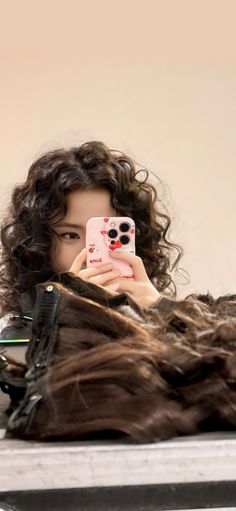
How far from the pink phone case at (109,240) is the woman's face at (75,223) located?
0.11 metres

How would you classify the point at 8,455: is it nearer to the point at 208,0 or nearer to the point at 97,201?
the point at 97,201

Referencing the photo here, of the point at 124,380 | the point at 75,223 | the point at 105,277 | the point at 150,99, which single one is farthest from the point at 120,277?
the point at 150,99

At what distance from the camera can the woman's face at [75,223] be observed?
86cm

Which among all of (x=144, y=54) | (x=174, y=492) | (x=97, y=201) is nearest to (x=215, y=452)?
(x=174, y=492)

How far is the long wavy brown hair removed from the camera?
30 cm

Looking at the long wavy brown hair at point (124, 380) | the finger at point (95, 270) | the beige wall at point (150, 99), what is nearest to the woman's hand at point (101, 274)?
the finger at point (95, 270)

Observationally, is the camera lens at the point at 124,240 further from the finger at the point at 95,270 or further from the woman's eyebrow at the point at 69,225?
the woman's eyebrow at the point at 69,225

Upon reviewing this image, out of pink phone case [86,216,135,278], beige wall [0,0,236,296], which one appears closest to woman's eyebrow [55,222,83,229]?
pink phone case [86,216,135,278]

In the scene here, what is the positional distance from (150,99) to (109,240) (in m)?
0.72

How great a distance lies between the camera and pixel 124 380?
31 centimetres

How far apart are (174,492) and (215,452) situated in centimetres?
3

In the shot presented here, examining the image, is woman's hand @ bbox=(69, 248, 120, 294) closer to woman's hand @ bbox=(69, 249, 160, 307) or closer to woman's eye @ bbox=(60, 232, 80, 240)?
woman's hand @ bbox=(69, 249, 160, 307)

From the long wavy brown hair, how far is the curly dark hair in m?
0.54

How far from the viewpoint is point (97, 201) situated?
2.91 feet
